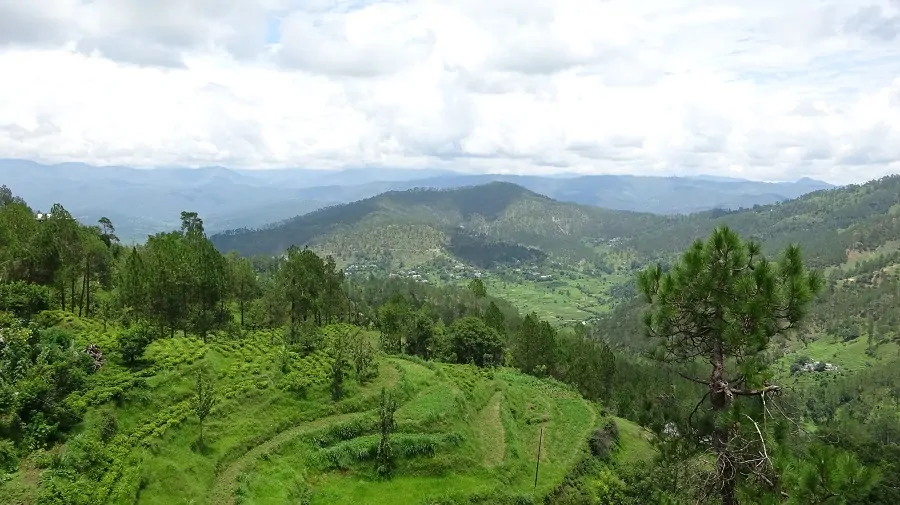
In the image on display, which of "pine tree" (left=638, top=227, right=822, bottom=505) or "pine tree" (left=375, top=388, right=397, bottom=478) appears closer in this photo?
"pine tree" (left=638, top=227, right=822, bottom=505)

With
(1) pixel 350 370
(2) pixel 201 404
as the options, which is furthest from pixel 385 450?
(2) pixel 201 404

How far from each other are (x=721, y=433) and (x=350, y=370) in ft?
150

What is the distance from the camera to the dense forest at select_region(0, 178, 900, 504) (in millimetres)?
12461

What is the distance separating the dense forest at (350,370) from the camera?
12.5m

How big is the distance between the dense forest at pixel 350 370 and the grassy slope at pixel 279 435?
0.85 feet

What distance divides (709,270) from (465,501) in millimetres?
34694

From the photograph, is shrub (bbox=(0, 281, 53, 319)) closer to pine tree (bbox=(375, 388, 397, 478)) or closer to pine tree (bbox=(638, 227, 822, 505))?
pine tree (bbox=(375, 388, 397, 478))

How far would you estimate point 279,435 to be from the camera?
44.8 metres

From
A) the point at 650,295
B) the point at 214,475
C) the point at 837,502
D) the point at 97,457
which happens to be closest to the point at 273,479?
the point at 214,475

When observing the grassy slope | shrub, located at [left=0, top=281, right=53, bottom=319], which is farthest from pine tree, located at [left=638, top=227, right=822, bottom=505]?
shrub, located at [left=0, top=281, right=53, bottom=319]

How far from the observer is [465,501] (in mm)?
42625

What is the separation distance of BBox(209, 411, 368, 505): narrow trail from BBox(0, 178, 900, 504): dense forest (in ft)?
1.69

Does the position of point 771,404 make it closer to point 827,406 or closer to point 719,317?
point 719,317

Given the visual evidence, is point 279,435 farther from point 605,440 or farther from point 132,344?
point 605,440
